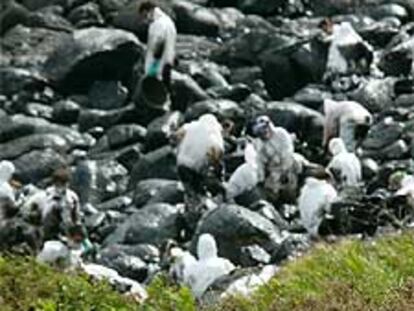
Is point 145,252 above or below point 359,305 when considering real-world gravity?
below

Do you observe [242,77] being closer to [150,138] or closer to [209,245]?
[150,138]

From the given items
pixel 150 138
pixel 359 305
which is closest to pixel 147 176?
pixel 150 138

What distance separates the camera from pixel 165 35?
28547 millimetres

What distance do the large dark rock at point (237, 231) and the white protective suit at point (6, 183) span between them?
3081 millimetres

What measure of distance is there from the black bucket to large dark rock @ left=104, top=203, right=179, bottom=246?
22.8 ft

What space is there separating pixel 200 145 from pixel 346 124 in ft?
14.3

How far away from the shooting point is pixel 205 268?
16.7 m

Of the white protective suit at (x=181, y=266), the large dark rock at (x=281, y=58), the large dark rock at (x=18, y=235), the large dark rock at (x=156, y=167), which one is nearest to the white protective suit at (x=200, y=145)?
the large dark rock at (x=18, y=235)

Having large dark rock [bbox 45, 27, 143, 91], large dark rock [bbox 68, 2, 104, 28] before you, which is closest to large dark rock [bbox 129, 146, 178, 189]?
large dark rock [bbox 45, 27, 143, 91]

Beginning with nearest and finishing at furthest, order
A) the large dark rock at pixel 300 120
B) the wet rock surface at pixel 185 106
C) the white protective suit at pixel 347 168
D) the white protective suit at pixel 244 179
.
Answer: the wet rock surface at pixel 185 106 → the white protective suit at pixel 347 168 → the white protective suit at pixel 244 179 → the large dark rock at pixel 300 120

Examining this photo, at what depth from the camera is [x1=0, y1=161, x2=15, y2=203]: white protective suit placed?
21.5 metres

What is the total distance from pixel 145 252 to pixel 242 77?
12.0m

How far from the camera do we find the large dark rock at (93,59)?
105 feet

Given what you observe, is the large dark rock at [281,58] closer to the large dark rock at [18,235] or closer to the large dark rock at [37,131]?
the large dark rock at [37,131]
